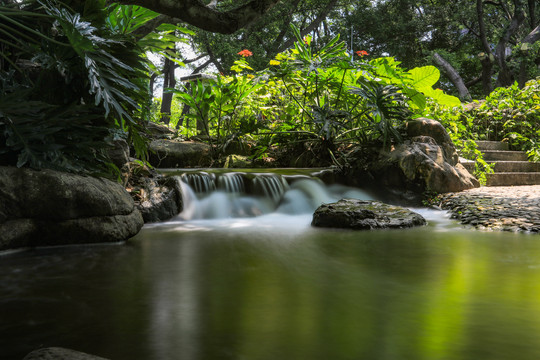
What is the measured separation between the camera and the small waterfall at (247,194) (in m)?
5.36

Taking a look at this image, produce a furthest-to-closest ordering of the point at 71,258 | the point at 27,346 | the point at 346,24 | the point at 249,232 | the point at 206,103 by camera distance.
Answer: the point at 346,24 < the point at 206,103 < the point at 249,232 < the point at 71,258 < the point at 27,346

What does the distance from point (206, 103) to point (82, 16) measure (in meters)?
4.23

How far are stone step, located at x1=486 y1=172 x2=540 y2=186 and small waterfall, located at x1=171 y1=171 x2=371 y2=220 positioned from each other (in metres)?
2.78

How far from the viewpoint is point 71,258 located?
3008 millimetres

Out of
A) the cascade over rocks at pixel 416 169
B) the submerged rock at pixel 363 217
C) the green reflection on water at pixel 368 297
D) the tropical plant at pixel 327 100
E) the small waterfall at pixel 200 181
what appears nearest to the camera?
the green reflection on water at pixel 368 297

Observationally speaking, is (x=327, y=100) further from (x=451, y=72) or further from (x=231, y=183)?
(x=451, y=72)

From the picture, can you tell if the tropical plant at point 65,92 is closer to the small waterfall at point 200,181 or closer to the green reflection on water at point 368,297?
the green reflection on water at point 368,297

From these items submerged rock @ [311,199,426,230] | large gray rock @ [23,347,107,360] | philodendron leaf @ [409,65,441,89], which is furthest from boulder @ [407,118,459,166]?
large gray rock @ [23,347,107,360]

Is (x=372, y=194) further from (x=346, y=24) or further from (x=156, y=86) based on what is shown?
(x=156, y=86)

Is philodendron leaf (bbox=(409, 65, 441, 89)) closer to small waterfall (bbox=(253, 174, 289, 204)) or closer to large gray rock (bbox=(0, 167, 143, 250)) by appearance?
small waterfall (bbox=(253, 174, 289, 204))

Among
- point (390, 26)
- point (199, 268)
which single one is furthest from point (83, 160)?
point (390, 26)

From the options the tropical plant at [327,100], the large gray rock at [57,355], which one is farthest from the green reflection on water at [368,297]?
the tropical plant at [327,100]

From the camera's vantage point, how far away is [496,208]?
4855 mm

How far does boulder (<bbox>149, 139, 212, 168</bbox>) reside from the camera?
786 centimetres
